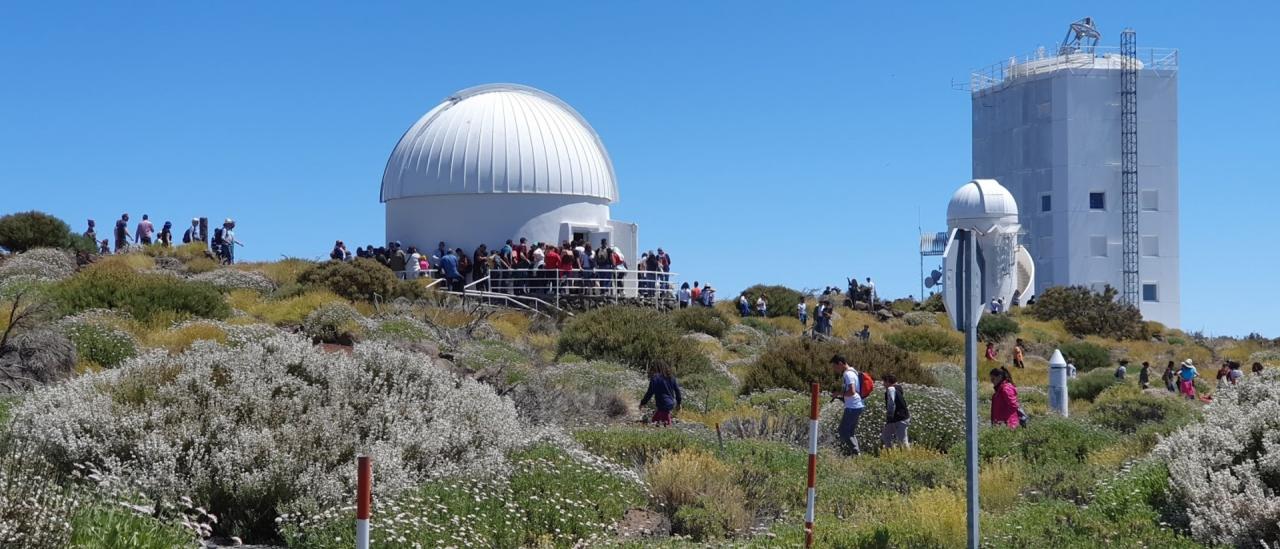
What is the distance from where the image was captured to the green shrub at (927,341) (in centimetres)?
3262

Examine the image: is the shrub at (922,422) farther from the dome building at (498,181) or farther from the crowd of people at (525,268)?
the dome building at (498,181)

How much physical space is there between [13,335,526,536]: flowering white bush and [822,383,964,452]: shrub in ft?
17.3

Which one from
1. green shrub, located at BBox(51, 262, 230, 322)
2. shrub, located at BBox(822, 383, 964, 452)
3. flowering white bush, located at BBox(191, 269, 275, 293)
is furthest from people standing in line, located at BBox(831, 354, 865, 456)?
flowering white bush, located at BBox(191, 269, 275, 293)

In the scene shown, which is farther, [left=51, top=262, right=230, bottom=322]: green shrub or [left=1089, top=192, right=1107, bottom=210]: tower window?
[left=1089, top=192, right=1107, bottom=210]: tower window

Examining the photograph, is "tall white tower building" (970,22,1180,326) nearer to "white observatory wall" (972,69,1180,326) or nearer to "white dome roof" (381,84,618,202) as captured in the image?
"white observatory wall" (972,69,1180,326)

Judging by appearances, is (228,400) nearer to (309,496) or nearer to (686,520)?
(309,496)

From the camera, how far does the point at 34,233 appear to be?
32.9m

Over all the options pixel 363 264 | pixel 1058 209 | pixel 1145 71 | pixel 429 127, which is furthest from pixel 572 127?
pixel 1145 71

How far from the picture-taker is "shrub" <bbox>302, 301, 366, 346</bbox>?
1986 cm

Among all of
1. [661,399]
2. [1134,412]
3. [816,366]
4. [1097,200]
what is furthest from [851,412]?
[1097,200]

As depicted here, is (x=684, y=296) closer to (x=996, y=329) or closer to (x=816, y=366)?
(x=996, y=329)

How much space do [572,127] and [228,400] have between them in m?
29.7

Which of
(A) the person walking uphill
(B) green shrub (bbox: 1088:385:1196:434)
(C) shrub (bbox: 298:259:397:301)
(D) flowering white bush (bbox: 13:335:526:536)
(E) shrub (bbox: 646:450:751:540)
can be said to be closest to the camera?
(D) flowering white bush (bbox: 13:335:526:536)

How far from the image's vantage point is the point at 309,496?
8.79 m
